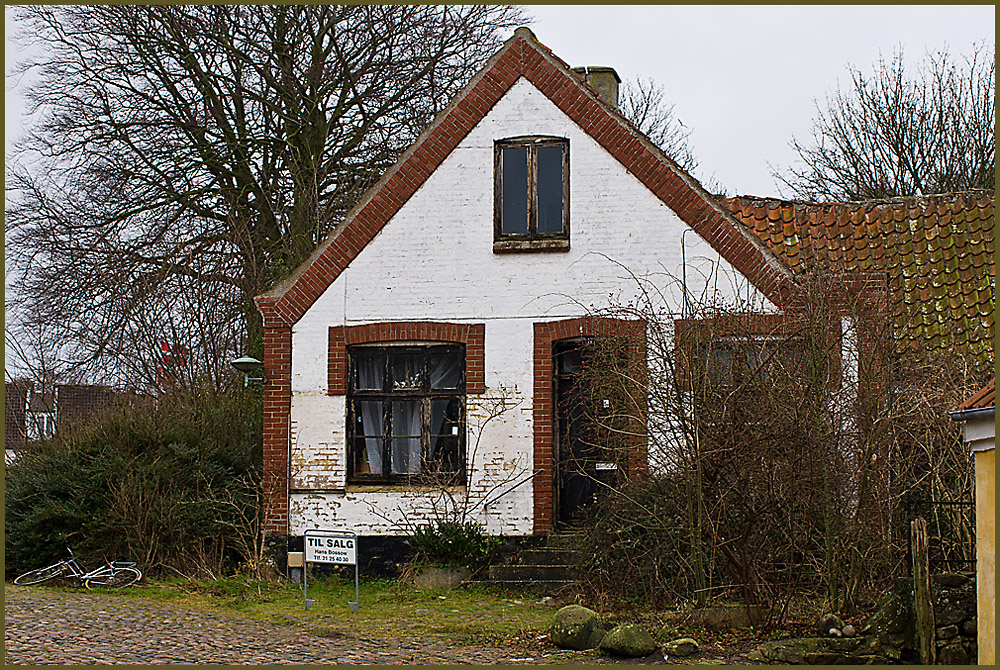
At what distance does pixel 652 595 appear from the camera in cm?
1200

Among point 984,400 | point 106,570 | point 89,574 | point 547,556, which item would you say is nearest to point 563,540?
point 547,556

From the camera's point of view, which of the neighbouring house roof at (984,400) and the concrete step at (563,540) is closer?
the neighbouring house roof at (984,400)

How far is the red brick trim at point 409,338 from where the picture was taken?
15336 millimetres

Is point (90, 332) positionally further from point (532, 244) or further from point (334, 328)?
point (532, 244)

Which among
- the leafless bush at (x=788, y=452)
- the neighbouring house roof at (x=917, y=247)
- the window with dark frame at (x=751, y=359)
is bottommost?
the leafless bush at (x=788, y=452)

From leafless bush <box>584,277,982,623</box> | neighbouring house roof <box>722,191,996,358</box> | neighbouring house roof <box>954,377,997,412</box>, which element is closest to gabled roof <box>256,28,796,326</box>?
neighbouring house roof <box>722,191,996,358</box>

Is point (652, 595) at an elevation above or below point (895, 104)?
below

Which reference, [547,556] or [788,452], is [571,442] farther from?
[788,452]

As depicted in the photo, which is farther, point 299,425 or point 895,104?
point 895,104

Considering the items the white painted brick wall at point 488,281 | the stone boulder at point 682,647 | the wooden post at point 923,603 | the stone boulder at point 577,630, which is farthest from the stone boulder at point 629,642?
the white painted brick wall at point 488,281

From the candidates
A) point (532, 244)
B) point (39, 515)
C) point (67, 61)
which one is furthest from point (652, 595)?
point (67, 61)

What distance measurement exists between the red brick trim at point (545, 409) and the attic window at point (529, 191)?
1.28m

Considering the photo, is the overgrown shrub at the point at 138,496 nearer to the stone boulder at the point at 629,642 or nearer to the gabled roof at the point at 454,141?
the gabled roof at the point at 454,141

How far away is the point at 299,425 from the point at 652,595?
5891 mm
